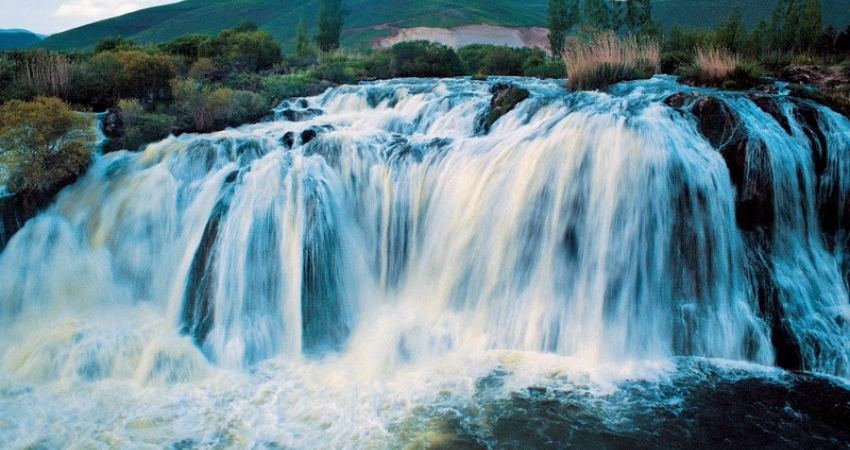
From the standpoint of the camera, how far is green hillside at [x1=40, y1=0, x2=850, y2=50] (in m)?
79.5

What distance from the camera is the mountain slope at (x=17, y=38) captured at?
93.9m

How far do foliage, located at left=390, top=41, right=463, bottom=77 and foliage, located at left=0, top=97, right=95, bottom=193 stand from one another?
614 inches

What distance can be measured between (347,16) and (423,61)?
7224 centimetres

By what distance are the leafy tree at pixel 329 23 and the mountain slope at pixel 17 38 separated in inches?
3038

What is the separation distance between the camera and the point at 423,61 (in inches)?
988

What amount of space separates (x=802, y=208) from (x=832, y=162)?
3.17 ft

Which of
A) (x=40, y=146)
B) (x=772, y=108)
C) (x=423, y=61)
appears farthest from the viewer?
(x=423, y=61)

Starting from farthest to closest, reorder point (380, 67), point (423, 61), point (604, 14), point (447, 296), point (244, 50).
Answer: point (604, 14)
point (380, 67)
point (423, 61)
point (244, 50)
point (447, 296)

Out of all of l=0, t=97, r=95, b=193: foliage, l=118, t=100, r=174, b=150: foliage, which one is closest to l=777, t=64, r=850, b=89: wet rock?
l=118, t=100, r=174, b=150: foliage

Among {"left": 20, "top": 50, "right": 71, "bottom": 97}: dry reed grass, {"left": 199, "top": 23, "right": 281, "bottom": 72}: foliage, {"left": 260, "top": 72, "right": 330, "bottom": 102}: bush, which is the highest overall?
{"left": 199, "top": 23, "right": 281, "bottom": 72}: foliage

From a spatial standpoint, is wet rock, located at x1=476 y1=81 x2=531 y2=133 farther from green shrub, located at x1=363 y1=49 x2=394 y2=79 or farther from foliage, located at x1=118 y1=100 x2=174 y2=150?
green shrub, located at x1=363 y1=49 x2=394 y2=79

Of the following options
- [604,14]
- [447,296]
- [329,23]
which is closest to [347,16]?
[329,23]

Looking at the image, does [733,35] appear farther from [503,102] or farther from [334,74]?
[334,74]

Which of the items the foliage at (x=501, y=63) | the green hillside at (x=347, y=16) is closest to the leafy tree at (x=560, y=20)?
the foliage at (x=501, y=63)
